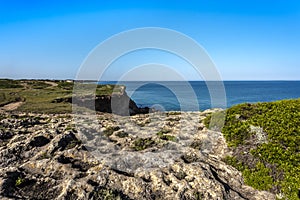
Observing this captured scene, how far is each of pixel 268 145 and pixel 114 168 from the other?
380 inches

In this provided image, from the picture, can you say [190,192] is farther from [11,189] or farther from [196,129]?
[196,129]

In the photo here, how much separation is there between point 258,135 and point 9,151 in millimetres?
15327

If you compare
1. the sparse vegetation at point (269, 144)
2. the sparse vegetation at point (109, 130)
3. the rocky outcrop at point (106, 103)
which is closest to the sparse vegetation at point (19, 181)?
the sparse vegetation at point (109, 130)

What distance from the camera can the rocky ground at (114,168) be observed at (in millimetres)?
9641

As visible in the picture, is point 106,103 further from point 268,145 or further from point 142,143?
point 268,145

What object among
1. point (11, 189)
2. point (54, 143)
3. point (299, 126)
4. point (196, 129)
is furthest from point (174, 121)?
point (11, 189)

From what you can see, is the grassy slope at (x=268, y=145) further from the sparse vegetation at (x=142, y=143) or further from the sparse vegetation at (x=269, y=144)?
the sparse vegetation at (x=142, y=143)

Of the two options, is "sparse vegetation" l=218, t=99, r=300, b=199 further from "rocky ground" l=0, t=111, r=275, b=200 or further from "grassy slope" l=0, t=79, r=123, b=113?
"grassy slope" l=0, t=79, r=123, b=113

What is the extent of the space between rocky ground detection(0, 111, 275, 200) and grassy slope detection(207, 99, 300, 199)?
2.48 ft

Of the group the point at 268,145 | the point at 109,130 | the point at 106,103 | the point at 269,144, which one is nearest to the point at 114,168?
the point at 109,130

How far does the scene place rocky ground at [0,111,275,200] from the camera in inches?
380

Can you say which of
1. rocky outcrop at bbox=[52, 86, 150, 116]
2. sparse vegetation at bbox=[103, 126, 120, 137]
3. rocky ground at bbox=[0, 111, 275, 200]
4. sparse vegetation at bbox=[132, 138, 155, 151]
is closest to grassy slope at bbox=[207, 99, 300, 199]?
rocky ground at bbox=[0, 111, 275, 200]

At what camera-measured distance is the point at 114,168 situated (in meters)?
11.3

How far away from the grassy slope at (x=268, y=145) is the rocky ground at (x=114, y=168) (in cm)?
76
